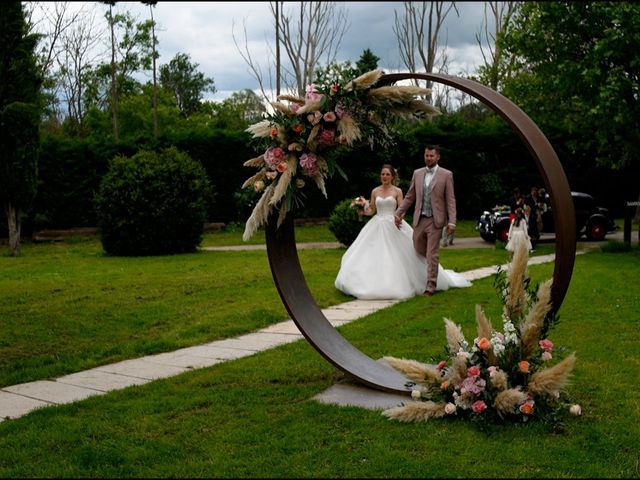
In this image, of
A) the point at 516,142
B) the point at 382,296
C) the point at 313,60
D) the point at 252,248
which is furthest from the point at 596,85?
the point at 313,60

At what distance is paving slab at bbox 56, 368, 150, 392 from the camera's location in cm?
580

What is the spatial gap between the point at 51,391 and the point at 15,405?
1.38 feet

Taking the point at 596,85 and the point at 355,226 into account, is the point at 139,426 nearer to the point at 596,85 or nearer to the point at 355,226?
the point at 355,226

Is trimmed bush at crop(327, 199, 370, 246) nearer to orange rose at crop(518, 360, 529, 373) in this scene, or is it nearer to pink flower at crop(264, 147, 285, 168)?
pink flower at crop(264, 147, 285, 168)

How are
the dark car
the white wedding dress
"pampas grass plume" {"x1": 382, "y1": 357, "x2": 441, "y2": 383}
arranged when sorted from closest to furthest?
"pampas grass plume" {"x1": 382, "y1": 357, "x2": 441, "y2": 383}, the white wedding dress, the dark car

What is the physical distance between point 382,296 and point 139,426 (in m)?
5.82

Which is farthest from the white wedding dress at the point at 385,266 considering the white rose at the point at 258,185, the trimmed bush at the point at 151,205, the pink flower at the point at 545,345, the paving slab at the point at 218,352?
the trimmed bush at the point at 151,205

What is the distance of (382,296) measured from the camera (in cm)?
1005

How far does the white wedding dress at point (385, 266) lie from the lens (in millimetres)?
10180

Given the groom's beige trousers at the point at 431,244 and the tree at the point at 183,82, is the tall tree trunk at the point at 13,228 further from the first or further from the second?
the tree at the point at 183,82

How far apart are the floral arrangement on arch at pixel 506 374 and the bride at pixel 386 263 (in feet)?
16.9

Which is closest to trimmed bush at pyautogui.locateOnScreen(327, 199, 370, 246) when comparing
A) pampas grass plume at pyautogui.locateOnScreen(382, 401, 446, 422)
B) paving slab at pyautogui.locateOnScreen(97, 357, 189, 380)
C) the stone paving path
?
the stone paving path

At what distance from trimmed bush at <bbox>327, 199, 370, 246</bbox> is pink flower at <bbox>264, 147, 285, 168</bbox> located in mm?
10287

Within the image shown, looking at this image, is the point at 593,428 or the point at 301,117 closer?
the point at 593,428
